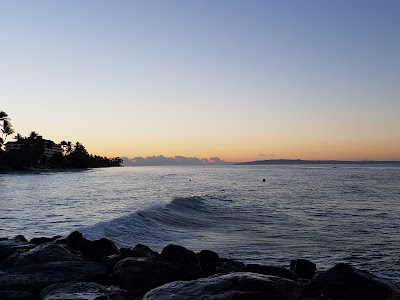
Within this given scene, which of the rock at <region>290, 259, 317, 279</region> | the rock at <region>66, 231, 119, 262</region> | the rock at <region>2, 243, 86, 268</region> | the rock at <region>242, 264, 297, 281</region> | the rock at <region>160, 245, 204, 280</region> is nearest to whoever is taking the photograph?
the rock at <region>242, 264, 297, 281</region>

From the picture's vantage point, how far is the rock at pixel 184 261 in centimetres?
905

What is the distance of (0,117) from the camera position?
120125 millimetres

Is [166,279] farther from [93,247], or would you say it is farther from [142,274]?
[93,247]

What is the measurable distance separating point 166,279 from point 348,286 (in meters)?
3.50

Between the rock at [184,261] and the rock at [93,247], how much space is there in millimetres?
2686

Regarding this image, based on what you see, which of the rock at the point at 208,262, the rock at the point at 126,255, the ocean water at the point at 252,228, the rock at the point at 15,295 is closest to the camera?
the rock at the point at 15,295

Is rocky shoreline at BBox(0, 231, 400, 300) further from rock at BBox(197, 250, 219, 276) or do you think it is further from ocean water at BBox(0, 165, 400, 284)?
ocean water at BBox(0, 165, 400, 284)

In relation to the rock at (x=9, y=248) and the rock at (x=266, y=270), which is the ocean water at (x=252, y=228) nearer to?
the rock at (x=266, y=270)

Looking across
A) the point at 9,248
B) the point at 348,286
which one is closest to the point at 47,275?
the point at 9,248

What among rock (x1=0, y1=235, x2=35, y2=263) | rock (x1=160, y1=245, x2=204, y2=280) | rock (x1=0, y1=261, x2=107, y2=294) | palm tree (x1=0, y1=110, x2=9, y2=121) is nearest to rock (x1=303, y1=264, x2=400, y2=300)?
rock (x1=160, y1=245, x2=204, y2=280)

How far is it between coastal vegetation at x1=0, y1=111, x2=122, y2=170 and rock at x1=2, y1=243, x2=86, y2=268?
121953mm

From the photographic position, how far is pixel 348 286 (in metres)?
7.52

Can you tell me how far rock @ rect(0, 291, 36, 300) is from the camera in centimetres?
741

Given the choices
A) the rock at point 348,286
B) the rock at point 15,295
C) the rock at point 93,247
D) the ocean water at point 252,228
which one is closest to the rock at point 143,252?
the rock at point 93,247
